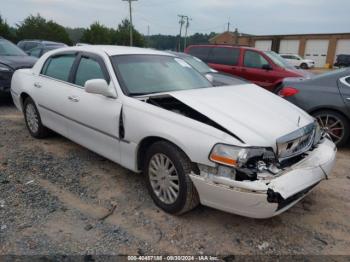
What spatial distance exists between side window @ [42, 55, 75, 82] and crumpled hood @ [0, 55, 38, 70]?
321cm

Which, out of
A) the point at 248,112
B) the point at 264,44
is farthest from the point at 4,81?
the point at 264,44

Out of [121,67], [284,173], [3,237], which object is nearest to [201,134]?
[284,173]

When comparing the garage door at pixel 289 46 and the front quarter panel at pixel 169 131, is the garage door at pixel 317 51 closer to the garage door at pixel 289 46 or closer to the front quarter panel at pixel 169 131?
the garage door at pixel 289 46

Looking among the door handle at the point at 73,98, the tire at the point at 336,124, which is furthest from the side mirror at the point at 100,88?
the tire at the point at 336,124

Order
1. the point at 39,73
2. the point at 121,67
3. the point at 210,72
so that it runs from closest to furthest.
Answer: the point at 121,67 → the point at 39,73 → the point at 210,72

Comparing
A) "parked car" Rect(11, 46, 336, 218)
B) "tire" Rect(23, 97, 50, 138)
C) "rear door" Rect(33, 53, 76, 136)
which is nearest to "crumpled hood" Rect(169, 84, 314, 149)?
"parked car" Rect(11, 46, 336, 218)

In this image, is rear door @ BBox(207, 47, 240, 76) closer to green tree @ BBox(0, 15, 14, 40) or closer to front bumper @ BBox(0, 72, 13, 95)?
front bumper @ BBox(0, 72, 13, 95)

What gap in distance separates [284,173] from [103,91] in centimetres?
200

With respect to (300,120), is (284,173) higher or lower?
lower

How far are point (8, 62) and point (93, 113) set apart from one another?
5054mm

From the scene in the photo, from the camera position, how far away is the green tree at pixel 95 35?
44438 millimetres

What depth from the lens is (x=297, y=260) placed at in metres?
2.51

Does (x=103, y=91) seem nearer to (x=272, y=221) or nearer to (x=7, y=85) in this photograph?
(x=272, y=221)

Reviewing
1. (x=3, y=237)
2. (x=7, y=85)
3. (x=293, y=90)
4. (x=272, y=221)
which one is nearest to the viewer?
(x=3, y=237)
